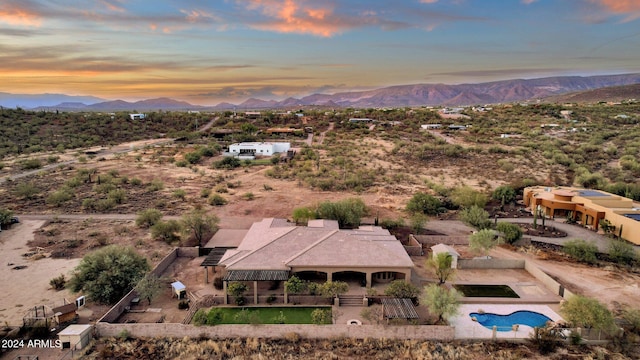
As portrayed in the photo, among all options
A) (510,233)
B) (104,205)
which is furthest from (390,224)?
(104,205)

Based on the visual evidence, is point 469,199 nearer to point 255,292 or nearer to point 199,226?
point 255,292

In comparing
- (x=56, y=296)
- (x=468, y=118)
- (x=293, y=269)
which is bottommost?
(x=56, y=296)

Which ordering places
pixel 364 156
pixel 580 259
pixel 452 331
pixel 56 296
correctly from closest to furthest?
pixel 452 331 < pixel 56 296 < pixel 580 259 < pixel 364 156

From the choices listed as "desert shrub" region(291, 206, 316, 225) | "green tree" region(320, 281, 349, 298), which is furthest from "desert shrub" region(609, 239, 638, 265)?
"desert shrub" region(291, 206, 316, 225)

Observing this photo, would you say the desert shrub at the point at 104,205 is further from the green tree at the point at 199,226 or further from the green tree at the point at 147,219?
the green tree at the point at 199,226

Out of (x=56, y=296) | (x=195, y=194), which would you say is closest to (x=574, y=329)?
(x=56, y=296)

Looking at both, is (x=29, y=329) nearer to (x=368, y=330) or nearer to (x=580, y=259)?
(x=368, y=330)
